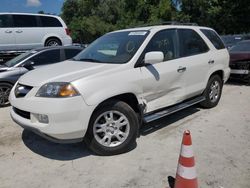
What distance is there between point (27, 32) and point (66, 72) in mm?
7534

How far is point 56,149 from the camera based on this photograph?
4824mm

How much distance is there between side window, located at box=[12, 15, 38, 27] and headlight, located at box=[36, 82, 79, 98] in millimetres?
7729

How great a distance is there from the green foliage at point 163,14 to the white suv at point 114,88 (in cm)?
2748

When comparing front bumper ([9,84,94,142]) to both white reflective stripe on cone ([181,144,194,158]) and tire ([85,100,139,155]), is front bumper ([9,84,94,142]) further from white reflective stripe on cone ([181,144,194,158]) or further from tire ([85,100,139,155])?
white reflective stripe on cone ([181,144,194,158])

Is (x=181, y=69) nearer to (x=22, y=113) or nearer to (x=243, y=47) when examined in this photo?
(x=22, y=113)

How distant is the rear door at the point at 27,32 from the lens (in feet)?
36.5

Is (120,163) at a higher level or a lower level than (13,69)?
lower

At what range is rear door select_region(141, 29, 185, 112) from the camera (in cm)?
487

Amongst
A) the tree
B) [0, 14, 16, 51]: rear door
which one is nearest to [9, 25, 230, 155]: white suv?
[0, 14, 16, 51]: rear door

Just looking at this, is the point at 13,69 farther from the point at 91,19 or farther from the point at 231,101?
the point at 91,19

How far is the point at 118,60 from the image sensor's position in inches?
189

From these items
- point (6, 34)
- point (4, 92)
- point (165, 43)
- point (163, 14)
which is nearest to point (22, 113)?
point (165, 43)

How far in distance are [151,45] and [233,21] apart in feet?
109

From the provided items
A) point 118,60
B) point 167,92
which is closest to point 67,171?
point 118,60
